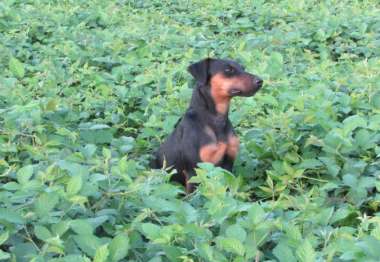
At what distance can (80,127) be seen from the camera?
5.09m

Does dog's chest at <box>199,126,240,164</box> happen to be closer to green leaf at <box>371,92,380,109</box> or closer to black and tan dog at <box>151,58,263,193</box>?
black and tan dog at <box>151,58,263,193</box>

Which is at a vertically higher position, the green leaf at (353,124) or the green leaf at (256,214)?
the green leaf at (256,214)

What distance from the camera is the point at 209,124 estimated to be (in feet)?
16.4

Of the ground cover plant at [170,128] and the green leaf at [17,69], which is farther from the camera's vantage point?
the green leaf at [17,69]

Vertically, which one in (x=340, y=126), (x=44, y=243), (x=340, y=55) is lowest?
(x=340, y=55)

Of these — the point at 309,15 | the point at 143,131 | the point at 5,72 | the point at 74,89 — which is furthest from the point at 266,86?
the point at 309,15

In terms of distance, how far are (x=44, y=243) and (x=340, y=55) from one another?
6.17 metres

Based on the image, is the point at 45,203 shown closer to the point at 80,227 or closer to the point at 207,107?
the point at 80,227

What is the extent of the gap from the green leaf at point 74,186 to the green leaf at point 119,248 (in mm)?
354

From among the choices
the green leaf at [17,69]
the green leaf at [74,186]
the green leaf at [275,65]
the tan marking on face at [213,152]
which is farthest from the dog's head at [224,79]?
the green leaf at [74,186]

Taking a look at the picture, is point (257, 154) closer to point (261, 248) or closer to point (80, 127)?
point (80, 127)

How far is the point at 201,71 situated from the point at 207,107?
0.29m

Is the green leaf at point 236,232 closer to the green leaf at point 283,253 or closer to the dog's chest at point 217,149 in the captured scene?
the green leaf at point 283,253

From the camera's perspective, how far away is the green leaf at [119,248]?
2.52 m
